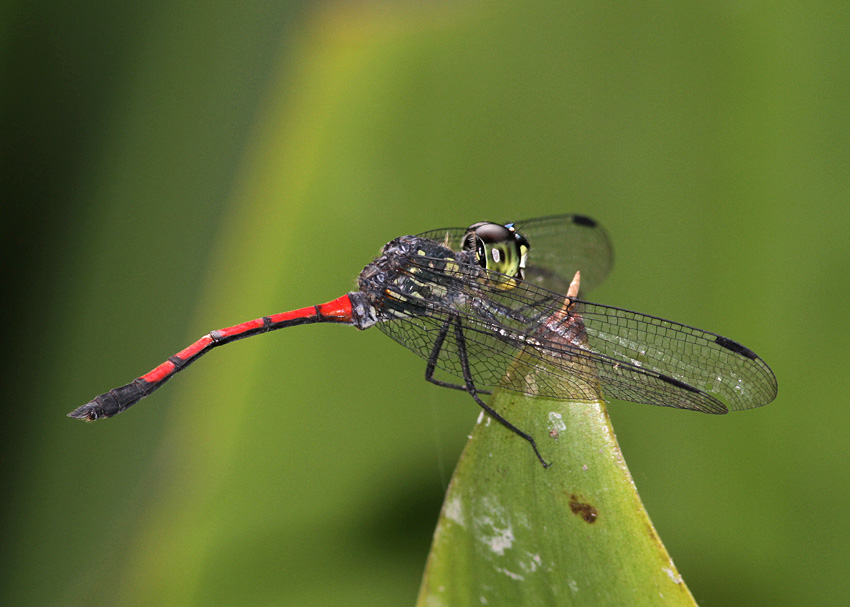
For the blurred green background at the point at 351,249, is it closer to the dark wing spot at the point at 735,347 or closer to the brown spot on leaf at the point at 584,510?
the dark wing spot at the point at 735,347

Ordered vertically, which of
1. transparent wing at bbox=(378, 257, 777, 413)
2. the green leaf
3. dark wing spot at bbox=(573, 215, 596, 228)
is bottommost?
the green leaf

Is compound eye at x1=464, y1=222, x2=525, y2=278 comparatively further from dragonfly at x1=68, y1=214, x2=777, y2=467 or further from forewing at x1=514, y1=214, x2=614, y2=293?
forewing at x1=514, y1=214, x2=614, y2=293

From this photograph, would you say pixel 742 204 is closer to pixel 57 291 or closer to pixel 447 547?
pixel 447 547

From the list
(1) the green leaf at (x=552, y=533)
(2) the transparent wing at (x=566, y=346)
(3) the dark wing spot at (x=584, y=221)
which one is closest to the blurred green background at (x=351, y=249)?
(3) the dark wing spot at (x=584, y=221)

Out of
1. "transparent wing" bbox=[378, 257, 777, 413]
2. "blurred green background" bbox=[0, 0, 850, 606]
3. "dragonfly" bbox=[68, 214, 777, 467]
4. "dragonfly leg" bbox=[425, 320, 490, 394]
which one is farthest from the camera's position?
"dragonfly leg" bbox=[425, 320, 490, 394]

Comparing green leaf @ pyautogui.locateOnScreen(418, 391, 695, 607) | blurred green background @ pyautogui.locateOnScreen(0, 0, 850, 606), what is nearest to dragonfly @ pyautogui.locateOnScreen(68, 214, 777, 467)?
blurred green background @ pyautogui.locateOnScreen(0, 0, 850, 606)

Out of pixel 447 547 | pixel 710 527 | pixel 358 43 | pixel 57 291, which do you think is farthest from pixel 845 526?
pixel 57 291

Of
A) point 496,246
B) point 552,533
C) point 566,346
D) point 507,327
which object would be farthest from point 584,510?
point 496,246

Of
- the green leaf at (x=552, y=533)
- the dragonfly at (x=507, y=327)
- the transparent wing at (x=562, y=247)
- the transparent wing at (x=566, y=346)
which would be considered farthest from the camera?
the transparent wing at (x=562, y=247)
